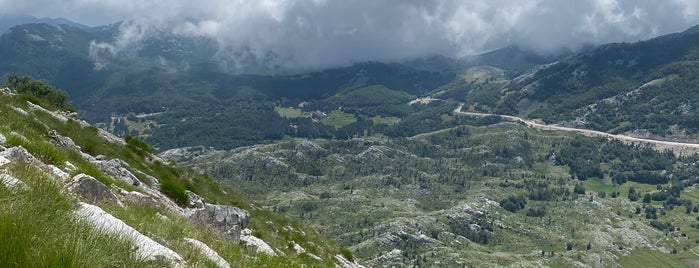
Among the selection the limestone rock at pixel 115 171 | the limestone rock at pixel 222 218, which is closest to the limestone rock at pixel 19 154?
the limestone rock at pixel 222 218

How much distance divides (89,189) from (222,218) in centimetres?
879

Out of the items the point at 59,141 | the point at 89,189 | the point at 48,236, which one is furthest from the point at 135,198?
the point at 59,141

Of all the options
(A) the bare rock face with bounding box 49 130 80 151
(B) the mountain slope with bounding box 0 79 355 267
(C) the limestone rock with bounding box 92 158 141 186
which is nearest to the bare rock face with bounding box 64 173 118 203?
(B) the mountain slope with bounding box 0 79 355 267

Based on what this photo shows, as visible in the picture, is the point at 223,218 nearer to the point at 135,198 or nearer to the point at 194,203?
the point at 135,198

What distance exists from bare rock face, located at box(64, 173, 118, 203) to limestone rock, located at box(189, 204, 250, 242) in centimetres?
608

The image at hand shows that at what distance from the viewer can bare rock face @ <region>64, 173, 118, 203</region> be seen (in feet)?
36.8

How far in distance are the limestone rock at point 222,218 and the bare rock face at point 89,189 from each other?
6.08m

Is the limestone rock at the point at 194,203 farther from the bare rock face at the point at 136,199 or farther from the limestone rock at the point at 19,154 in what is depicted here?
the limestone rock at the point at 19,154

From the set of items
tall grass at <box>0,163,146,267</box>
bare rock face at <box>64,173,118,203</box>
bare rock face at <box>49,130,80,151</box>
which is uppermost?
tall grass at <box>0,163,146,267</box>

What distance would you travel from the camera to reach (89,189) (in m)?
11.8

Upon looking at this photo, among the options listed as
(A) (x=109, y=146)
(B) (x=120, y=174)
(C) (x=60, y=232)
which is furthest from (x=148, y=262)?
(A) (x=109, y=146)

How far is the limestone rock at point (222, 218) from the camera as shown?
60.5 feet

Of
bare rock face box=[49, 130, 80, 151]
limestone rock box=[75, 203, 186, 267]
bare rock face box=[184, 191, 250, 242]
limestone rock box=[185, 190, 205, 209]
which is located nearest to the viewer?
limestone rock box=[75, 203, 186, 267]

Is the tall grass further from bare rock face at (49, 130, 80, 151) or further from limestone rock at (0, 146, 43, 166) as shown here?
bare rock face at (49, 130, 80, 151)
